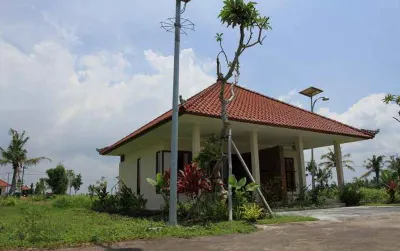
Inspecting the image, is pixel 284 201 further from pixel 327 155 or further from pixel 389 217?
pixel 327 155

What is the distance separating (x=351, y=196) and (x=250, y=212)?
805 centimetres

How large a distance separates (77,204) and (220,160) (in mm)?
12381

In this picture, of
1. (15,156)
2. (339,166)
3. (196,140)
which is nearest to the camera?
(196,140)

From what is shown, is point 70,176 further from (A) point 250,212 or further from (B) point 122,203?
(A) point 250,212

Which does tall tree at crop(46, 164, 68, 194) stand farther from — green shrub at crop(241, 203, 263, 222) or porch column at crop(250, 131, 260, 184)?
green shrub at crop(241, 203, 263, 222)

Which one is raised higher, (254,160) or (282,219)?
(254,160)

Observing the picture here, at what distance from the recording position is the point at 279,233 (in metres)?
7.73

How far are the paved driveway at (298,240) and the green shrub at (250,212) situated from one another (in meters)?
0.74

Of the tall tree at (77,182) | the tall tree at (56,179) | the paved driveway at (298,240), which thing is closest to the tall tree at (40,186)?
the tall tree at (56,179)

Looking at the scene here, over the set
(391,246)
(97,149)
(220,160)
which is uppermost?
(97,149)

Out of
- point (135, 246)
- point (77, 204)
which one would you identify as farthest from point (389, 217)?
point (77, 204)

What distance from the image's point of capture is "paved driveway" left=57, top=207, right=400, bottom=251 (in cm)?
623

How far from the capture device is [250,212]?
9289 millimetres

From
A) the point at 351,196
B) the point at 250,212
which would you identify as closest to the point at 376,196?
the point at 351,196
